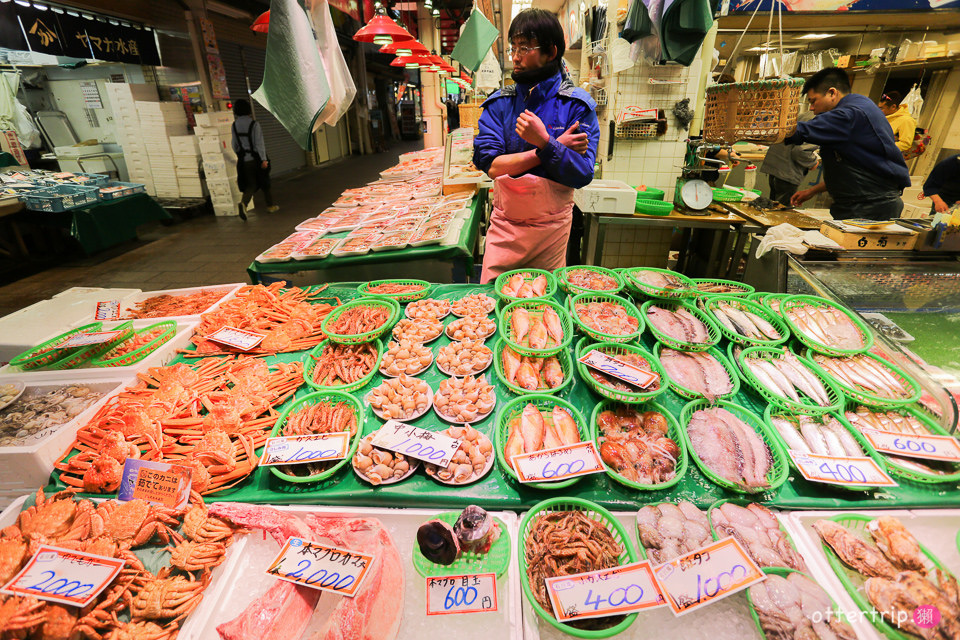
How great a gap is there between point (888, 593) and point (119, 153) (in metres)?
15.7

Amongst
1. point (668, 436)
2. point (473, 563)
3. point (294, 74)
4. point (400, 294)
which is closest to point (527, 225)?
point (400, 294)

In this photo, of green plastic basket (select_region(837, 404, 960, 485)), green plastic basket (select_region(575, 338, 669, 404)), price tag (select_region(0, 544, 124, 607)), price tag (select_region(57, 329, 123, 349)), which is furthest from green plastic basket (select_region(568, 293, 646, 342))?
price tag (select_region(57, 329, 123, 349))

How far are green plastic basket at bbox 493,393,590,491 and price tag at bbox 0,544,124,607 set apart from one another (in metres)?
1.30

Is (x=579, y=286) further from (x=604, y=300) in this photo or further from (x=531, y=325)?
(x=531, y=325)

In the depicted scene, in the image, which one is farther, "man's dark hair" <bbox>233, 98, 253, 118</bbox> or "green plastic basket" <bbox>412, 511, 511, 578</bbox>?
"man's dark hair" <bbox>233, 98, 253, 118</bbox>

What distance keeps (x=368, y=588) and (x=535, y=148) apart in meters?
2.84

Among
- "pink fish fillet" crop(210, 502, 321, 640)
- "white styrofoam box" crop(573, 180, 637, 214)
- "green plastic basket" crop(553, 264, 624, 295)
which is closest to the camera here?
"pink fish fillet" crop(210, 502, 321, 640)

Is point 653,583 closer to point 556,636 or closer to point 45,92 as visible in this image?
point 556,636

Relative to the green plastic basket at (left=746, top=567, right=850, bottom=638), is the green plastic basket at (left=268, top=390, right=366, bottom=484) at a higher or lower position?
higher

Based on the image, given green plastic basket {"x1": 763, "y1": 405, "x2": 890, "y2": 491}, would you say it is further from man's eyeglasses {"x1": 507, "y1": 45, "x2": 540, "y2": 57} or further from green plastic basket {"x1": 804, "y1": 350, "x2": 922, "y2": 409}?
man's eyeglasses {"x1": 507, "y1": 45, "x2": 540, "y2": 57}

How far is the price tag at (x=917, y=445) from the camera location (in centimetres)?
156

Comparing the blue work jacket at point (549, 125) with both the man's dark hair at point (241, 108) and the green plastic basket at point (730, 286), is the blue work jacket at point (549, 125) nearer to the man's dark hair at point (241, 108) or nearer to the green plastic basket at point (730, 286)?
the green plastic basket at point (730, 286)

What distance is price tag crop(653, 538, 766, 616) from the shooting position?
112 cm

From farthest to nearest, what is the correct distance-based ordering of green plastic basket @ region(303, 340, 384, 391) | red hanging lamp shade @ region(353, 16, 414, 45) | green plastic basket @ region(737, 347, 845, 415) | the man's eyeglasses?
red hanging lamp shade @ region(353, 16, 414, 45), the man's eyeglasses, green plastic basket @ region(303, 340, 384, 391), green plastic basket @ region(737, 347, 845, 415)
